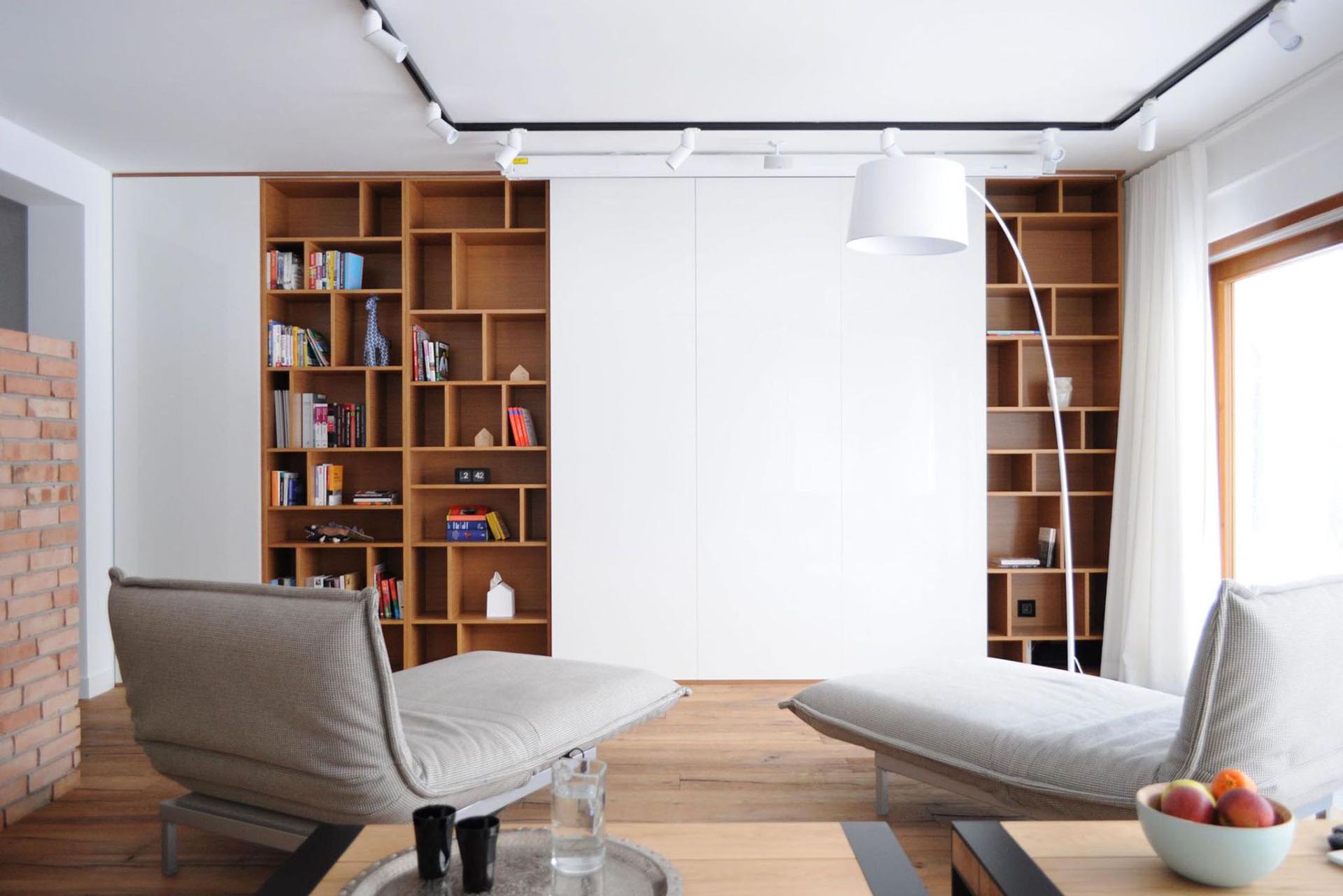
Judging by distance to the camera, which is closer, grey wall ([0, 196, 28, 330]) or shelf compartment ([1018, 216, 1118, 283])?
grey wall ([0, 196, 28, 330])

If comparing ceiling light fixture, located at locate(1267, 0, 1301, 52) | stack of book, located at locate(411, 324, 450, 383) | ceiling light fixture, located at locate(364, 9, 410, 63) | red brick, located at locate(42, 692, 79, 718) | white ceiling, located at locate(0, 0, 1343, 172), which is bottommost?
red brick, located at locate(42, 692, 79, 718)

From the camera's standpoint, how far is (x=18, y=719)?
9.27ft

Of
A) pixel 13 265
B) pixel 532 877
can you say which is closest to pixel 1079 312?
pixel 532 877

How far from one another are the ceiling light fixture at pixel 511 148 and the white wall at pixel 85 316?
6.55ft

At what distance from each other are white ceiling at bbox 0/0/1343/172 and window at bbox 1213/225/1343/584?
0.72 meters

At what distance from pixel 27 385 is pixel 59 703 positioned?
3.32 feet

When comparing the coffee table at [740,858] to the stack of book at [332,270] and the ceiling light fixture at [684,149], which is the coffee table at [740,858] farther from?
the stack of book at [332,270]

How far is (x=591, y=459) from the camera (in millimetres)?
4641

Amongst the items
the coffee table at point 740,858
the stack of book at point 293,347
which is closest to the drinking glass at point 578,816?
the coffee table at point 740,858

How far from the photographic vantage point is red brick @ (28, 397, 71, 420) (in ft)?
9.67

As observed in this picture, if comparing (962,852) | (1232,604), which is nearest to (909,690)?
(1232,604)

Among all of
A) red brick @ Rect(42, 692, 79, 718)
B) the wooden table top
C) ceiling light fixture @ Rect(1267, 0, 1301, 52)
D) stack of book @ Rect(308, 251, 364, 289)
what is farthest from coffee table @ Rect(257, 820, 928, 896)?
stack of book @ Rect(308, 251, 364, 289)

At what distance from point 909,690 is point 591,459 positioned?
224 centimetres

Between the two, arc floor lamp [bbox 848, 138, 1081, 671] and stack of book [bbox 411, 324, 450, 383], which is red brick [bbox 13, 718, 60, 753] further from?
arc floor lamp [bbox 848, 138, 1081, 671]
